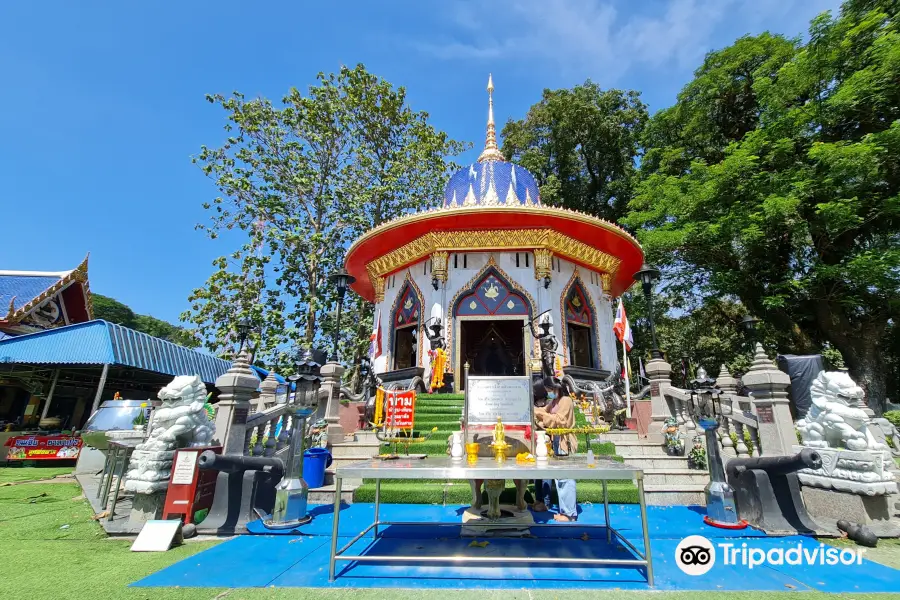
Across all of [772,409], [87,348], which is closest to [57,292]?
[87,348]

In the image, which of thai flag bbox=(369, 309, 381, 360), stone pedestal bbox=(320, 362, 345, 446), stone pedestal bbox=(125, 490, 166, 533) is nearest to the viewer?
stone pedestal bbox=(125, 490, 166, 533)

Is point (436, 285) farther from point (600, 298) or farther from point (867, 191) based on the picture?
point (867, 191)

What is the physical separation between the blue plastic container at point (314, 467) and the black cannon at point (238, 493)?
4.33 feet

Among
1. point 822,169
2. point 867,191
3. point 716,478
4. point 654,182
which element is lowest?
point 716,478

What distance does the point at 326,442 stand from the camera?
887 centimetres

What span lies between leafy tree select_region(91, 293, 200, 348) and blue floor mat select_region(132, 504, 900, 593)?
1909 inches

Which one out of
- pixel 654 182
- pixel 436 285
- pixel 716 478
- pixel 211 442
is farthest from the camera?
pixel 654 182

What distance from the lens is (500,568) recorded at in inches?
154

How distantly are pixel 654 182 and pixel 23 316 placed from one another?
28.4 metres

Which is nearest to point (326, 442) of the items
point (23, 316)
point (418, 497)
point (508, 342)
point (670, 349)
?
point (418, 497)

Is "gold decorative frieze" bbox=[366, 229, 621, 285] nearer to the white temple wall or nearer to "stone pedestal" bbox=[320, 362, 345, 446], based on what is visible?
the white temple wall

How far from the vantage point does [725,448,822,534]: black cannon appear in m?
5.07

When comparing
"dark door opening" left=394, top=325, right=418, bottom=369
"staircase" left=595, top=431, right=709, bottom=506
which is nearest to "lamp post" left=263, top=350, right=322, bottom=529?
"staircase" left=595, top=431, right=709, bottom=506

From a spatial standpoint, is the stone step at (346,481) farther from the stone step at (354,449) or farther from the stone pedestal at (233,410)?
the stone pedestal at (233,410)
